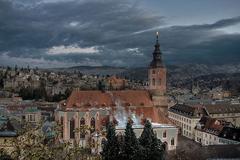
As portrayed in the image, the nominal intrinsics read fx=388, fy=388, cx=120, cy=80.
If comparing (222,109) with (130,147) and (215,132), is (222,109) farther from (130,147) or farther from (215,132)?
(130,147)

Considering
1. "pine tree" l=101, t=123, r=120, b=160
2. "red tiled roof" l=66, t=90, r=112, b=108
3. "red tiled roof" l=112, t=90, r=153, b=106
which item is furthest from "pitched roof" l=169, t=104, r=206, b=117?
"pine tree" l=101, t=123, r=120, b=160

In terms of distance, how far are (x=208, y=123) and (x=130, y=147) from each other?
34.9m

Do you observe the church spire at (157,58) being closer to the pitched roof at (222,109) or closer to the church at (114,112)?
the church at (114,112)

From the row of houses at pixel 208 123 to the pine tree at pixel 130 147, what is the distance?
24.2m

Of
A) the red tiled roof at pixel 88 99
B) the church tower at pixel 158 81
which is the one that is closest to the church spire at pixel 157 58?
the church tower at pixel 158 81

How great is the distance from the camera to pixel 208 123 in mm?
73812

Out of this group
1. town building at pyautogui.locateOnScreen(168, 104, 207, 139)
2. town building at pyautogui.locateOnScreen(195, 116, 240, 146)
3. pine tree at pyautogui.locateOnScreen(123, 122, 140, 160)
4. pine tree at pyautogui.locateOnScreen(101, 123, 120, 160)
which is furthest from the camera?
town building at pyautogui.locateOnScreen(168, 104, 207, 139)

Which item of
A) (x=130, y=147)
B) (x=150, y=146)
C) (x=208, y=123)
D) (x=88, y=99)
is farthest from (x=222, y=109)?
(x=130, y=147)

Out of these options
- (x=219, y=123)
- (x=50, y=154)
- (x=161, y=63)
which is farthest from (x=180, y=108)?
(x=50, y=154)

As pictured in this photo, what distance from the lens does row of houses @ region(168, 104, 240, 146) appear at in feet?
215

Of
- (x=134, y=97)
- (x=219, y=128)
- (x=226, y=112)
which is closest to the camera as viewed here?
(x=134, y=97)

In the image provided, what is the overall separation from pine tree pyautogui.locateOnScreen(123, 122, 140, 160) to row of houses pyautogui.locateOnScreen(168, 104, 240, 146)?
79.5 ft

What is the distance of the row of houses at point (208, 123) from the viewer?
65500 mm

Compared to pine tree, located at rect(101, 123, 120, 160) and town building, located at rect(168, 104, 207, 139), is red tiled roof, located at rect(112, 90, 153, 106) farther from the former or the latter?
town building, located at rect(168, 104, 207, 139)
